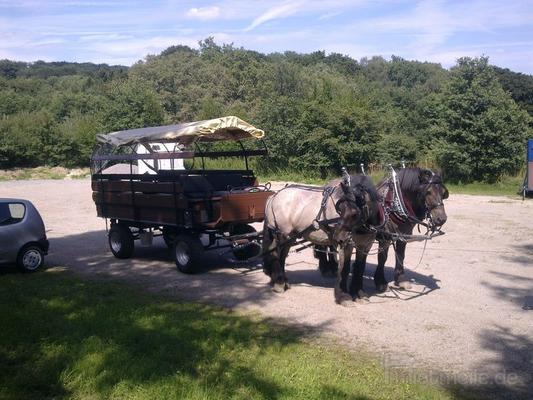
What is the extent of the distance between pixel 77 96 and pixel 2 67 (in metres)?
105

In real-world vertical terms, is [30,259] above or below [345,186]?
below

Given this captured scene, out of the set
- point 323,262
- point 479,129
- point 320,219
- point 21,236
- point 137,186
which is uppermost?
point 479,129

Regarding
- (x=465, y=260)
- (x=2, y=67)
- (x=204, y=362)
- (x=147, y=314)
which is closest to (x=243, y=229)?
(x=147, y=314)

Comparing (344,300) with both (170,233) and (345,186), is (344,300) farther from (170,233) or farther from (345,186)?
(170,233)

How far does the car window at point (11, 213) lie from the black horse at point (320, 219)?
517 cm

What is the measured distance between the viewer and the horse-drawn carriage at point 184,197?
10.0 metres

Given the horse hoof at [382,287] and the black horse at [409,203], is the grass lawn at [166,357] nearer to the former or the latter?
the horse hoof at [382,287]

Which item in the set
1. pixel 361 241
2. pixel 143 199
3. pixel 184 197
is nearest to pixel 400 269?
pixel 361 241

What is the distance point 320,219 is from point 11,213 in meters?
6.50

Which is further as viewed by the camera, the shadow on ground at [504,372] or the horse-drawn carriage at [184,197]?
the horse-drawn carriage at [184,197]

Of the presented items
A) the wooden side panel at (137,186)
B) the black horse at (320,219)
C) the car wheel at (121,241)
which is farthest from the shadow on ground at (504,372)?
the car wheel at (121,241)

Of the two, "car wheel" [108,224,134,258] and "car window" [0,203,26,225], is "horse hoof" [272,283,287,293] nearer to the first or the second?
"car wheel" [108,224,134,258]

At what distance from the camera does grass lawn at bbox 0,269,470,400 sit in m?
5.04

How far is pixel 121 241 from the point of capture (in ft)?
38.9
